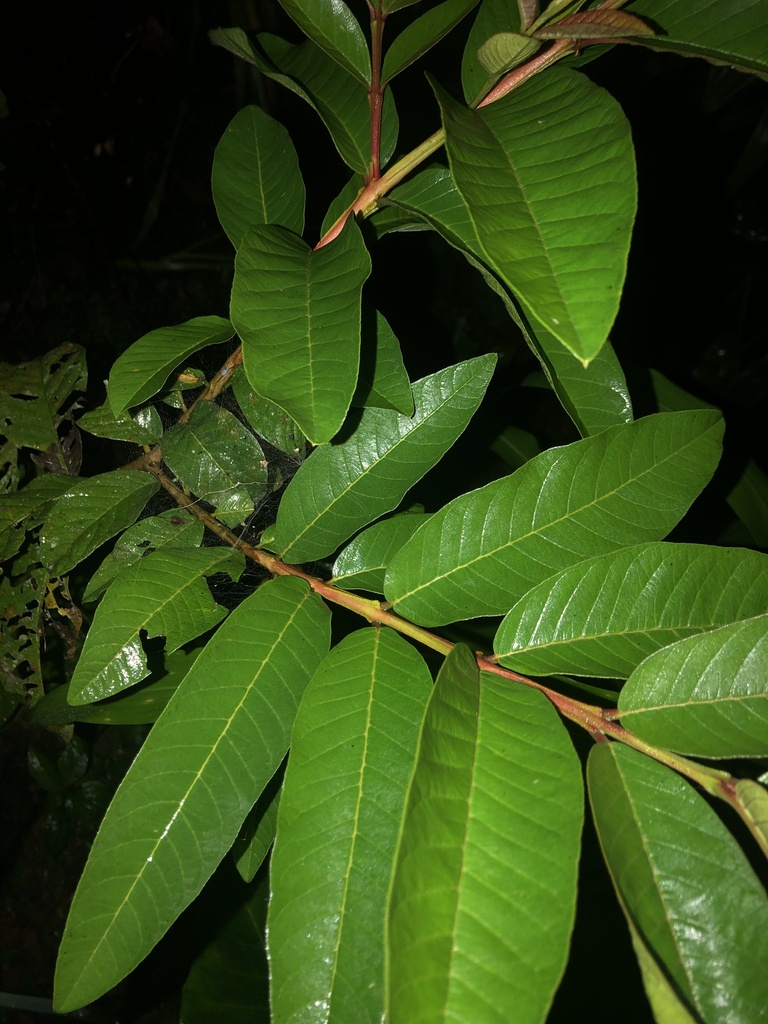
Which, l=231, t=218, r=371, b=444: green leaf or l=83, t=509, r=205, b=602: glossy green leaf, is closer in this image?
l=231, t=218, r=371, b=444: green leaf

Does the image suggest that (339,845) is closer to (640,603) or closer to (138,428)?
(640,603)

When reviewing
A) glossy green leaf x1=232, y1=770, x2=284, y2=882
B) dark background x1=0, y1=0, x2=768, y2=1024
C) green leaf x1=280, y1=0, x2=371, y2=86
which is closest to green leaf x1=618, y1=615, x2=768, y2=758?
glossy green leaf x1=232, y1=770, x2=284, y2=882

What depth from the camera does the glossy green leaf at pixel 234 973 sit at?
1.63m

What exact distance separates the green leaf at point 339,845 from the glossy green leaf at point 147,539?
0.43 m

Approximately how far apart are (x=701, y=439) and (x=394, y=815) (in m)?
0.54

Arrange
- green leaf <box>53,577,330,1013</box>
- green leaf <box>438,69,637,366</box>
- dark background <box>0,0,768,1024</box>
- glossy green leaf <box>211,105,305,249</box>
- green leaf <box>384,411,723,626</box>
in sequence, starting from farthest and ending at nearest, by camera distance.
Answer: dark background <box>0,0,768,1024</box>, glossy green leaf <box>211,105,305,249</box>, green leaf <box>384,411,723,626</box>, green leaf <box>53,577,330,1013</box>, green leaf <box>438,69,637,366</box>

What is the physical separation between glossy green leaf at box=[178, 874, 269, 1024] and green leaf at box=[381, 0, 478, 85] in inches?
70.0

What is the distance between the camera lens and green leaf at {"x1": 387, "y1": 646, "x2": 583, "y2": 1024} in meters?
0.45

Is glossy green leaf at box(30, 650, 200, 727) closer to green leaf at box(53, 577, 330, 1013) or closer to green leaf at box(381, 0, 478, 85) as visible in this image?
green leaf at box(53, 577, 330, 1013)

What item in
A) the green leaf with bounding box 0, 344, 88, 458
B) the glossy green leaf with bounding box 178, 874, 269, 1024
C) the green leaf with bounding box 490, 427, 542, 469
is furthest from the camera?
the green leaf with bounding box 490, 427, 542, 469

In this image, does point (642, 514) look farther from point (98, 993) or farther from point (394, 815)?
point (98, 993)

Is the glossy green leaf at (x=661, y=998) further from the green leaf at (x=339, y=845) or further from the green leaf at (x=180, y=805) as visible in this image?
the green leaf at (x=180, y=805)

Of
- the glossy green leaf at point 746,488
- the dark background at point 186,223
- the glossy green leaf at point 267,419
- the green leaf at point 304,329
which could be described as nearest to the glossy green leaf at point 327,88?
the green leaf at point 304,329

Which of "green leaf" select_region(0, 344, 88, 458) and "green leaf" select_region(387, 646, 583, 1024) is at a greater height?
"green leaf" select_region(0, 344, 88, 458)
